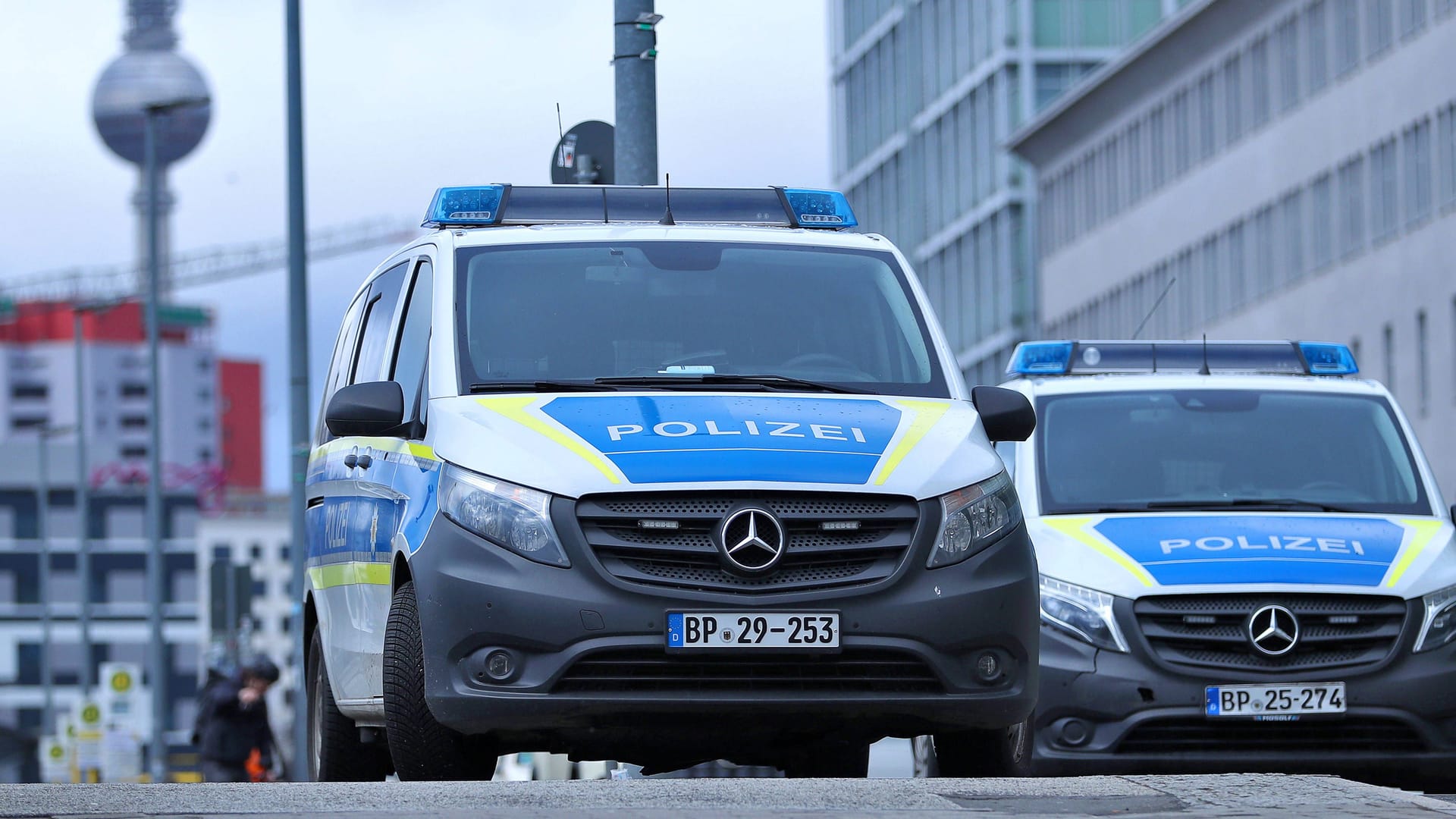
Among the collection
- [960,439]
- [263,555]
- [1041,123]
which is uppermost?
[1041,123]

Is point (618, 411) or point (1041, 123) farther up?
point (1041, 123)

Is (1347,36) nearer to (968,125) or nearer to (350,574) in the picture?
(968,125)

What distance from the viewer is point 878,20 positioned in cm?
9331

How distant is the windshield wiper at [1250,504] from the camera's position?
1229cm

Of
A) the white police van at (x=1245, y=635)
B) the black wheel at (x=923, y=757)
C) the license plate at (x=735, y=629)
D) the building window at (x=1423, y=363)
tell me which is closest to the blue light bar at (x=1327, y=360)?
the white police van at (x=1245, y=635)

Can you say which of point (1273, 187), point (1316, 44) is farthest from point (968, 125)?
point (1316, 44)

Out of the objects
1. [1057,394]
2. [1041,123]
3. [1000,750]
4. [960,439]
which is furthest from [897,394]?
[1041,123]

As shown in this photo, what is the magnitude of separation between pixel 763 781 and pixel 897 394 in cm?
161

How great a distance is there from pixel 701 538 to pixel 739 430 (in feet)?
1.36

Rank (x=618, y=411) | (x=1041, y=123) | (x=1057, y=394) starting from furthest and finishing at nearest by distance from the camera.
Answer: (x=1041, y=123) → (x=1057, y=394) → (x=618, y=411)

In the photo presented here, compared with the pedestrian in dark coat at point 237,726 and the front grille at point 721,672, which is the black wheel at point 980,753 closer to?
the front grille at point 721,672

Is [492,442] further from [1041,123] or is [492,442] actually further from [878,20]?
[878,20]

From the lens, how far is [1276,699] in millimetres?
11344

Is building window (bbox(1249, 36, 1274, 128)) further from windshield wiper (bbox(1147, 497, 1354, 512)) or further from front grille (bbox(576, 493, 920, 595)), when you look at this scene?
front grille (bbox(576, 493, 920, 595))
